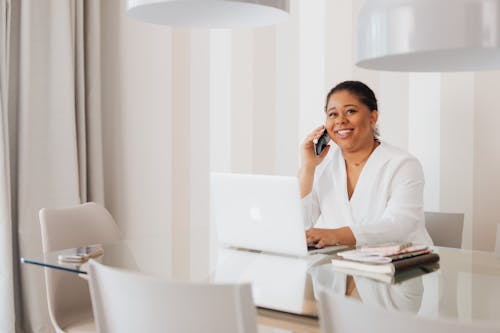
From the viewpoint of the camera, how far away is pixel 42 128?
3.84 metres

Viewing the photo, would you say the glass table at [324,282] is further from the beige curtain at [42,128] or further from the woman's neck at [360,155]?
the beige curtain at [42,128]

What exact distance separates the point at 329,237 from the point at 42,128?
208cm

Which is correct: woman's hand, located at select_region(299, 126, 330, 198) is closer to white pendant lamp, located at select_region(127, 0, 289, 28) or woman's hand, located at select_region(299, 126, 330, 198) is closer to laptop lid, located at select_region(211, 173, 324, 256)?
laptop lid, located at select_region(211, 173, 324, 256)

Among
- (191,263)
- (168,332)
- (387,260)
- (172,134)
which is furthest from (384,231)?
(172,134)

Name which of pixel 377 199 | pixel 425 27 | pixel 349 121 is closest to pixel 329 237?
pixel 377 199

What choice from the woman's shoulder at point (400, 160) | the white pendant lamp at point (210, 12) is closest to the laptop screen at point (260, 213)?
Answer: the white pendant lamp at point (210, 12)

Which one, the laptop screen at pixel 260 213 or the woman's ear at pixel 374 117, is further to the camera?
the woman's ear at pixel 374 117

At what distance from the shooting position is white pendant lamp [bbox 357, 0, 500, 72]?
4.87 feet

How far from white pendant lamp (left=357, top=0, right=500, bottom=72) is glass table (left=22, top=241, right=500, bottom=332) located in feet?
1.93

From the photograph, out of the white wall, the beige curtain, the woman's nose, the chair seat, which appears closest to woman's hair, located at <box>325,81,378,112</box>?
the woman's nose

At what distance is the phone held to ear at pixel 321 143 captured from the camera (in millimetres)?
3125

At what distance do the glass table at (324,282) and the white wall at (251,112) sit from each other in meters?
0.61

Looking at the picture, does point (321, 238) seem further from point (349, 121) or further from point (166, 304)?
point (166, 304)

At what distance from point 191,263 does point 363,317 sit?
3.50ft
